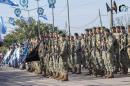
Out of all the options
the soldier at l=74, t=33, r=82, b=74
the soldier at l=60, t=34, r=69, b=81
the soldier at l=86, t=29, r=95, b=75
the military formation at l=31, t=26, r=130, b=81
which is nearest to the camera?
the soldier at l=60, t=34, r=69, b=81

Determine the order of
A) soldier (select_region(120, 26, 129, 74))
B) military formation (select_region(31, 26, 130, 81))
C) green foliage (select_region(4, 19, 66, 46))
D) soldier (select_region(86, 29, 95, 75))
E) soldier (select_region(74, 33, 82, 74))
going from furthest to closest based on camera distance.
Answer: green foliage (select_region(4, 19, 66, 46)) → soldier (select_region(74, 33, 82, 74)) → soldier (select_region(86, 29, 95, 75)) → soldier (select_region(120, 26, 129, 74)) → military formation (select_region(31, 26, 130, 81))

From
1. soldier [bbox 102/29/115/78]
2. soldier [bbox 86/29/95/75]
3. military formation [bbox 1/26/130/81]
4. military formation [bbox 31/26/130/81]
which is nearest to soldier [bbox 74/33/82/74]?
military formation [bbox 1/26/130/81]

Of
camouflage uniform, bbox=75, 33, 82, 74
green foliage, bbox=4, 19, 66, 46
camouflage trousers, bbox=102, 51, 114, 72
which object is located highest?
green foliage, bbox=4, 19, 66, 46

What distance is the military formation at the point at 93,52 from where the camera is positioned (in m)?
19.9

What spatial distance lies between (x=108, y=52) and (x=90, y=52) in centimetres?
217

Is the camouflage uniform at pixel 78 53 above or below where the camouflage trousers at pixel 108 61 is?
above

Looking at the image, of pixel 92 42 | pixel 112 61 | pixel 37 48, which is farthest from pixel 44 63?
pixel 112 61

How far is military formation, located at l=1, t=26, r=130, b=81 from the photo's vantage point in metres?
19.9

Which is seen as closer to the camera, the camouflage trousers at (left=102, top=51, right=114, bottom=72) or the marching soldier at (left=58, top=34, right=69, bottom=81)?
the marching soldier at (left=58, top=34, right=69, bottom=81)

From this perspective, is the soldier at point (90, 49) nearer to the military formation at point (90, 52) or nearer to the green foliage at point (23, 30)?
the military formation at point (90, 52)

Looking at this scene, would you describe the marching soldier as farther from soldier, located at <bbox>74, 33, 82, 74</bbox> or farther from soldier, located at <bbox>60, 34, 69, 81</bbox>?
soldier, located at <bbox>74, 33, 82, 74</bbox>

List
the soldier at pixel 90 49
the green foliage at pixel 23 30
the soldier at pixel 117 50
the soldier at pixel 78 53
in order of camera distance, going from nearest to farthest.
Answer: the soldier at pixel 117 50
the soldier at pixel 90 49
the soldier at pixel 78 53
the green foliage at pixel 23 30

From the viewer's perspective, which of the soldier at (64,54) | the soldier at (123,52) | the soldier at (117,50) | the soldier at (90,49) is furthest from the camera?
the soldier at (90,49)

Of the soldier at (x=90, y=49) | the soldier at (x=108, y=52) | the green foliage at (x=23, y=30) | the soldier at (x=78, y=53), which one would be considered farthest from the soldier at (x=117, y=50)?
the green foliage at (x=23, y=30)
